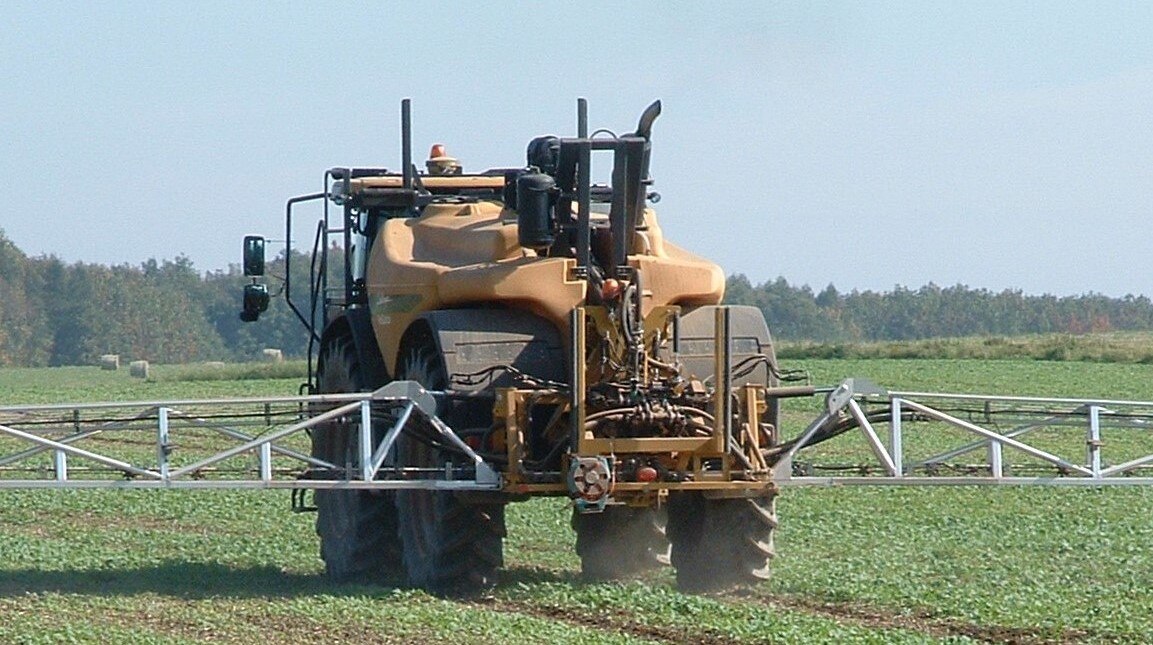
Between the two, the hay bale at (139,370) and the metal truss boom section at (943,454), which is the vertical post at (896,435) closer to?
the metal truss boom section at (943,454)

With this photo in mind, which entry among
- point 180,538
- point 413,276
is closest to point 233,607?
point 413,276

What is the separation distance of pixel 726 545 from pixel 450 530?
1.86 m

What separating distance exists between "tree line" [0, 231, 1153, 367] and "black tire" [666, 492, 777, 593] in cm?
7612

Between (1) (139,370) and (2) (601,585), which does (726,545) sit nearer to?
(2) (601,585)

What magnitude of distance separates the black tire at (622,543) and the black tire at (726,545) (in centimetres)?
85

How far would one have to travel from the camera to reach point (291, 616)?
12164 mm

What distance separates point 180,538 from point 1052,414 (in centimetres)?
792

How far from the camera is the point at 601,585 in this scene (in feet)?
45.1

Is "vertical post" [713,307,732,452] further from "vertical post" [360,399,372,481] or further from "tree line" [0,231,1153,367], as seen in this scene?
"tree line" [0,231,1153,367]

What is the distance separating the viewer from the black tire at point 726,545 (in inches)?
538

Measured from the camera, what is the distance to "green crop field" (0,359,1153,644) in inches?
458

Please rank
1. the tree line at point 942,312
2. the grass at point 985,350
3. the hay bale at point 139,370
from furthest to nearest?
the tree line at point 942,312, the hay bale at point 139,370, the grass at point 985,350

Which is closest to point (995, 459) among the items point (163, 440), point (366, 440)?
point (366, 440)

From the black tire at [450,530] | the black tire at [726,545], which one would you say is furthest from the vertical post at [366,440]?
the black tire at [726,545]
